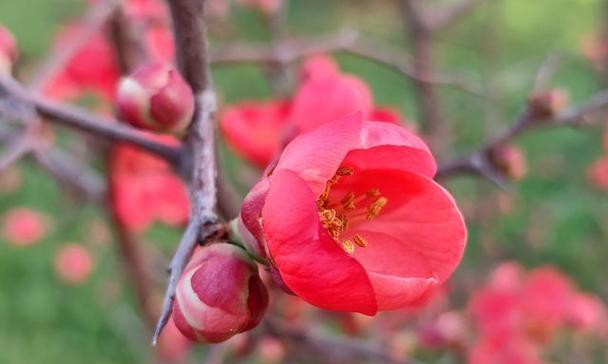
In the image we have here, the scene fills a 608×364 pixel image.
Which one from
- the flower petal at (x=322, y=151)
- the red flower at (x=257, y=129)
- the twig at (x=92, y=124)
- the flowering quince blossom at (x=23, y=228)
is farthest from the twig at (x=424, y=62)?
the flowering quince blossom at (x=23, y=228)

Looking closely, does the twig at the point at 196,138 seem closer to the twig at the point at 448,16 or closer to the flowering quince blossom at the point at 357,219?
the flowering quince blossom at the point at 357,219

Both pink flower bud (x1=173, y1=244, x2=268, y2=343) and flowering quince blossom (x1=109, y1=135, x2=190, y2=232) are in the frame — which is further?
flowering quince blossom (x1=109, y1=135, x2=190, y2=232)

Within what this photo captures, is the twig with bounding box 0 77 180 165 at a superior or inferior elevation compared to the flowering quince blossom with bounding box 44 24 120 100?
superior

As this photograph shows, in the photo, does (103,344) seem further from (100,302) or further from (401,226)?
(401,226)

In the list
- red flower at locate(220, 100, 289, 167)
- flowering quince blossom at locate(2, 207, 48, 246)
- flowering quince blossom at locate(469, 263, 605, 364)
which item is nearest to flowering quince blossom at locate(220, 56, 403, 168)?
red flower at locate(220, 100, 289, 167)

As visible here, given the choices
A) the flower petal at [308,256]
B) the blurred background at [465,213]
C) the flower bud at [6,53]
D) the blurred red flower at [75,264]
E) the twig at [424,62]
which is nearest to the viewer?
the flower petal at [308,256]

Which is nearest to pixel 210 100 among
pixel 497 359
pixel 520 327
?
pixel 497 359

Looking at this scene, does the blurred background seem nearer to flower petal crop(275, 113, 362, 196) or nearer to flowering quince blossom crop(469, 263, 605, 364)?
flowering quince blossom crop(469, 263, 605, 364)
